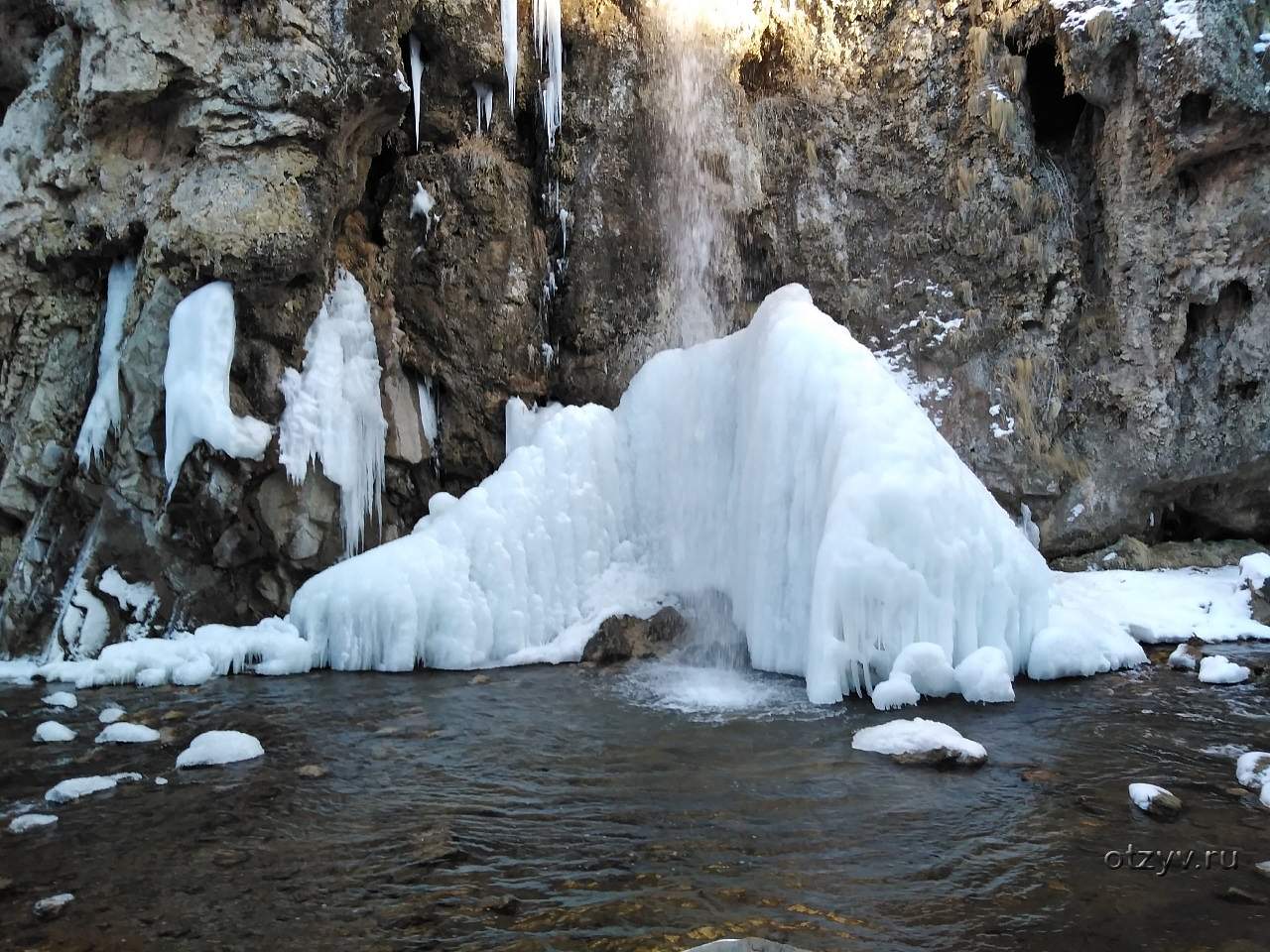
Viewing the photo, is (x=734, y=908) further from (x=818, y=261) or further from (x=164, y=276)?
(x=818, y=261)

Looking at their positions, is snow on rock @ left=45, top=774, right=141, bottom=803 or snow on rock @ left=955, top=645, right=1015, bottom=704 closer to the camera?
snow on rock @ left=45, top=774, right=141, bottom=803

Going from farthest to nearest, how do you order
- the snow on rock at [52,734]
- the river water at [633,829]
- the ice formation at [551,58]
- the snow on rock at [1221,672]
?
the ice formation at [551,58] → the snow on rock at [1221,672] → the snow on rock at [52,734] → the river water at [633,829]

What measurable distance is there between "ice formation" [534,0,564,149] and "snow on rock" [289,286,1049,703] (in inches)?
154

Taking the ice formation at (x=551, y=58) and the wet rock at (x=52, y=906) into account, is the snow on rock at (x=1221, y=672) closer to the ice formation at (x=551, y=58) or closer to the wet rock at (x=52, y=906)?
the wet rock at (x=52, y=906)

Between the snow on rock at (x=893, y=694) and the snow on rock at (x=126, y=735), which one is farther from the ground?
the snow on rock at (x=893, y=694)

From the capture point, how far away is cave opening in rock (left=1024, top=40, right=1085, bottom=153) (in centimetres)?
1350

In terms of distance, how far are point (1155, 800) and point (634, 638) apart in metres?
5.48

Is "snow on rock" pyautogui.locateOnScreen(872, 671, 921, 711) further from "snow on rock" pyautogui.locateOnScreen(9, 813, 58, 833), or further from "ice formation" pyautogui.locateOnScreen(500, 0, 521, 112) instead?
"ice formation" pyautogui.locateOnScreen(500, 0, 521, 112)

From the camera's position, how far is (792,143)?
1321cm

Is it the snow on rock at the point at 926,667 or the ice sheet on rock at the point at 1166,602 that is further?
the ice sheet on rock at the point at 1166,602

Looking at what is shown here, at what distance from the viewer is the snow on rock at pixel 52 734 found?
6786 millimetres

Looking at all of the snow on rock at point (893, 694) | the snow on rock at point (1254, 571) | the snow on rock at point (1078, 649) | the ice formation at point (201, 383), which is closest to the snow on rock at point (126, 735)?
the ice formation at point (201, 383)

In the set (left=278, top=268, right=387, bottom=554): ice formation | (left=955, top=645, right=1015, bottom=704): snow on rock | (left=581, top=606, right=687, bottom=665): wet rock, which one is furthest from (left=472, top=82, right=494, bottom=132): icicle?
(left=955, top=645, right=1015, bottom=704): snow on rock

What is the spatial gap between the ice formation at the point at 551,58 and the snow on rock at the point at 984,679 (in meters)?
8.66
